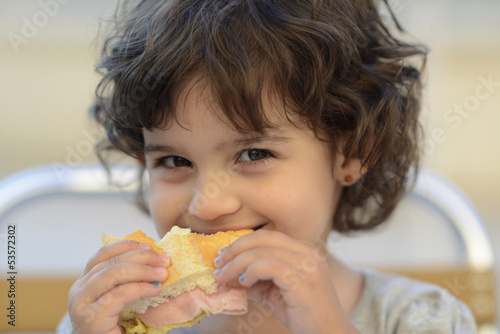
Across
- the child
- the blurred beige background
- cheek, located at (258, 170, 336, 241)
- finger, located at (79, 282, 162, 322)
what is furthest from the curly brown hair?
the blurred beige background

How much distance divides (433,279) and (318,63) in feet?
2.93

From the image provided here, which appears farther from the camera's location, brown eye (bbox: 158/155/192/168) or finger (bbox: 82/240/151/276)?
brown eye (bbox: 158/155/192/168)

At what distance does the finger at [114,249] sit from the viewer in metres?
1.02

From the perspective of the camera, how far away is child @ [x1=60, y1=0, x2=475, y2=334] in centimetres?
99

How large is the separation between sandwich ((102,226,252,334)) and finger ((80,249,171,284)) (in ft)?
0.07

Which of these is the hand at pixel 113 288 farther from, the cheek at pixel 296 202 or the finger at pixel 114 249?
the cheek at pixel 296 202

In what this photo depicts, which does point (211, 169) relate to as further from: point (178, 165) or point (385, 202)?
point (385, 202)

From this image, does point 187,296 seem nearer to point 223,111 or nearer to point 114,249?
point 114,249

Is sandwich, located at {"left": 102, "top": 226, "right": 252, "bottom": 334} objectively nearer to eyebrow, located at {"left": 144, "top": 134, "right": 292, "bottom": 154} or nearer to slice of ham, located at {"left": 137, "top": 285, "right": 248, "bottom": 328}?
slice of ham, located at {"left": 137, "top": 285, "right": 248, "bottom": 328}

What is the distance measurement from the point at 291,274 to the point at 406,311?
56 centimetres

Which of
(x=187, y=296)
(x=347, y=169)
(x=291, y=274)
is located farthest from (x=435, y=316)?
(x=187, y=296)

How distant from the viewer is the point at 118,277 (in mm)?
963

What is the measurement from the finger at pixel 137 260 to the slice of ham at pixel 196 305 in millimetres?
76

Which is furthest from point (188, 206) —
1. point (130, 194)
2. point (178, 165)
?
point (130, 194)
